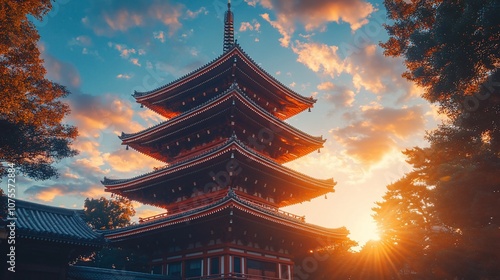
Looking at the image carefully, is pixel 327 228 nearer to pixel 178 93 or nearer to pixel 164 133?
pixel 164 133

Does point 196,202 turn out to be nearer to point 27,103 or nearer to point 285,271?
point 285,271

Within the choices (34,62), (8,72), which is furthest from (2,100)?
(34,62)

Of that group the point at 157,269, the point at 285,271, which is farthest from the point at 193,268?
the point at 285,271

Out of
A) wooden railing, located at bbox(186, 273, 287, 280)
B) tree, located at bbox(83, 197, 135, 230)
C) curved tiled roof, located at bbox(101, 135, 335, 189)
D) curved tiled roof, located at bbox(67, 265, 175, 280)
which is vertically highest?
tree, located at bbox(83, 197, 135, 230)

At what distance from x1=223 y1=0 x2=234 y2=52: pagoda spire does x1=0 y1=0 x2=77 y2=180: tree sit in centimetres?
1653

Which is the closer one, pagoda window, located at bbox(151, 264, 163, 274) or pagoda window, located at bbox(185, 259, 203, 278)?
pagoda window, located at bbox(185, 259, 203, 278)

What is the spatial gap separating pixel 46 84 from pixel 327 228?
55.5 feet

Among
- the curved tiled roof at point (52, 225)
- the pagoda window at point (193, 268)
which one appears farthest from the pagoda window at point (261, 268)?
the curved tiled roof at point (52, 225)

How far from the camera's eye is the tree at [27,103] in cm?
1180

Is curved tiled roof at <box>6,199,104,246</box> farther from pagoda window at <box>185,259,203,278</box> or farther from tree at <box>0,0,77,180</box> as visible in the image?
pagoda window at <box>185,259,203,278</box>

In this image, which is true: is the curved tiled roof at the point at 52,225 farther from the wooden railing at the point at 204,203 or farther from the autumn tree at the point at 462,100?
the autumn tree at the point at 462,100

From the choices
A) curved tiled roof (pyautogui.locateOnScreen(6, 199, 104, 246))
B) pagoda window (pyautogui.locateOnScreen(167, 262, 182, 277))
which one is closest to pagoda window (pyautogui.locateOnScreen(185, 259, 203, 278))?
pagoda window (pyautogui.locateOnScreen(167, 262, 182, 277))

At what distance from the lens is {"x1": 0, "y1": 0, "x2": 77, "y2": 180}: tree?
38.7ft

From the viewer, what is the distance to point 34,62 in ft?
44.0
